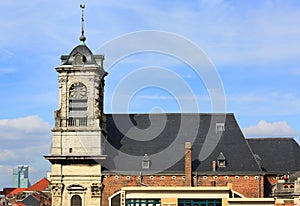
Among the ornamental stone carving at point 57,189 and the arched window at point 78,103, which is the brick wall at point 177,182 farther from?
the arched window at point 78,103

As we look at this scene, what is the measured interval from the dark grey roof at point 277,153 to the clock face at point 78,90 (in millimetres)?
14937

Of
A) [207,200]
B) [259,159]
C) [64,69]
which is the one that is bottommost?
[207,200]

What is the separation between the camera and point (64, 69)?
2279 inches

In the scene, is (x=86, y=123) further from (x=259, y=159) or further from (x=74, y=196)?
(x=259, y=159)

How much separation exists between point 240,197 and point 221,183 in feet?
6.10

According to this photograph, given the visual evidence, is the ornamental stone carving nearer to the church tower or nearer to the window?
the church tower

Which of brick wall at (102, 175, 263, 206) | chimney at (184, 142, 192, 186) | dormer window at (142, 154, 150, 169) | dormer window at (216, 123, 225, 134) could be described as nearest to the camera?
chimney at (184, 142, 192, 186)

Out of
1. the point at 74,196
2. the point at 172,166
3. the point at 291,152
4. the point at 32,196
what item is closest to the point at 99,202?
the point at 74,196

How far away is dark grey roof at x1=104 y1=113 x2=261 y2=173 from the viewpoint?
5578cm

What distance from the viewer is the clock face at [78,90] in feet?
190

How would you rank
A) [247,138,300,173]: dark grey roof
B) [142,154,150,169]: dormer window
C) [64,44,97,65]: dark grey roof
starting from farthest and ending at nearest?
1. [64,44,97,65]: dark grey roof
2. [247,138,300,173]: dark grey roof
3. [142,154,150,169]: dormer window

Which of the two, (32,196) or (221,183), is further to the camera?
(32,196)

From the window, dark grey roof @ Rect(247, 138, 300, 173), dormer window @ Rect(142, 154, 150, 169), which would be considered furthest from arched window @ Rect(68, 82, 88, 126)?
dark grey roof @ Rect(247, 138, 300, 173)

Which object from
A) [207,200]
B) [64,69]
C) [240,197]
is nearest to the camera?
[207,200]
